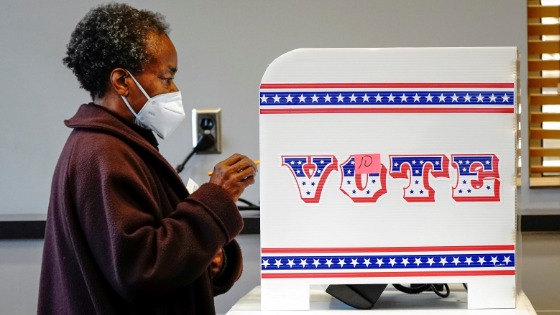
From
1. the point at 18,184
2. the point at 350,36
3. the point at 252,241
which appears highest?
the point at 350,36

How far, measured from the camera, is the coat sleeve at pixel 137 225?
122 centimetres

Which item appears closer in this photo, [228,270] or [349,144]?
[349,144]

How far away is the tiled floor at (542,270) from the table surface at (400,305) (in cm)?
77

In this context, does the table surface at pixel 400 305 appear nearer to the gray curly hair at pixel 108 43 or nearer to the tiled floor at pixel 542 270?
the gray curly hair at pixel 108 43

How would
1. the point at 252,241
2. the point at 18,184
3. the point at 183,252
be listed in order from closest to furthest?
the point at 183,252
the point at 252,241
the point at 18,184

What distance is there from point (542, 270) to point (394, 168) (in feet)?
3.63

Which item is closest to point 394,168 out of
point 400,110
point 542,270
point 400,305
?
point 400,110

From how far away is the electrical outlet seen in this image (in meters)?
2.36

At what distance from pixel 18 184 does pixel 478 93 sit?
1.58 meters

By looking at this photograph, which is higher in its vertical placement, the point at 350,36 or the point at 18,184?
the point at 350,36

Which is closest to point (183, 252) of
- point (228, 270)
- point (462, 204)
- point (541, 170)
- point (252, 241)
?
point (228, 270)

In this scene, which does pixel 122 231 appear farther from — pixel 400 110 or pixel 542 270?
pixel 542 270

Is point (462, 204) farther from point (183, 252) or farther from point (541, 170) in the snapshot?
point (541, 170)

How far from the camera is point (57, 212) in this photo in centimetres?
132
